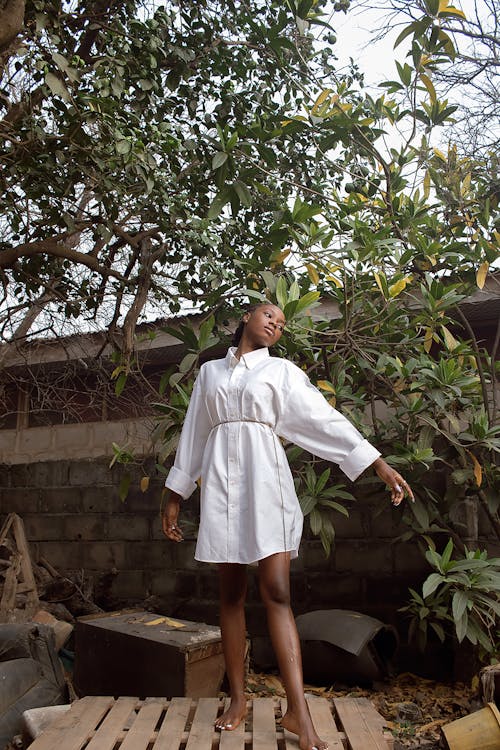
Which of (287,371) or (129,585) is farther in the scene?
(129,585)

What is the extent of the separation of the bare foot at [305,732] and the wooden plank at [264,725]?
0.07 metres

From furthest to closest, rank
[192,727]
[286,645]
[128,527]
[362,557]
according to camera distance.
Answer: [128,527] < [362,557] < [192,727] < [286,645]

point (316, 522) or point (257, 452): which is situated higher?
point (257, 452)

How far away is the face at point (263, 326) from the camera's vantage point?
2475mm

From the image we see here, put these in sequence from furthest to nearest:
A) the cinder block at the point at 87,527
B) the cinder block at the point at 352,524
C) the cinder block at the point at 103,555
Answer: the cinder block at the point at 87,527 → the cinder block at the point at 103,555 → the cinder block at the point at 352,524

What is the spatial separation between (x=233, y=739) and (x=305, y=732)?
0.27 metres

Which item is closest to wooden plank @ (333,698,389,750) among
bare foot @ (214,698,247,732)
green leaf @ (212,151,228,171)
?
bare foot @ (214,698,247,732)

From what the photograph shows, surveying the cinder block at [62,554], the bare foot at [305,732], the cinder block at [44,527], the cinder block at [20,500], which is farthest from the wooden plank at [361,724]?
the cinder block at [20,500]

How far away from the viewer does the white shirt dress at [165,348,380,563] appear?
226 centimetres

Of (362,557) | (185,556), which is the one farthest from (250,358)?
(185,556)

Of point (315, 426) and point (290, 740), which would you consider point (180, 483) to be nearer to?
point (315, 426)

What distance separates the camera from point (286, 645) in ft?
7.06

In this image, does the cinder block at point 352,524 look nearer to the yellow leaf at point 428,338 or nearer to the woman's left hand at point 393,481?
the yellow leaf at point 428,338

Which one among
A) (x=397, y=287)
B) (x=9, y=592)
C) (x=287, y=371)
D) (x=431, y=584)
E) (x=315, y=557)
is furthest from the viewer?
(x=9, y=592)
